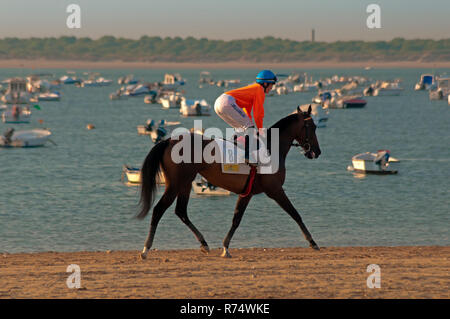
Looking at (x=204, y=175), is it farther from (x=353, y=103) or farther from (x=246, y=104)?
(x=353, y=103)

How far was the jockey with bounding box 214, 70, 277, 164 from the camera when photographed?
46.0ft

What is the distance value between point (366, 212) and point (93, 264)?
18739 mm

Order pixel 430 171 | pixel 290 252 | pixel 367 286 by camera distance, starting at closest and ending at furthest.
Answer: pixel 367 286 < pixel 290 252 < pixel 430 171

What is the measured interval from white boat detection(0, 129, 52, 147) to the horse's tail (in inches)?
1869

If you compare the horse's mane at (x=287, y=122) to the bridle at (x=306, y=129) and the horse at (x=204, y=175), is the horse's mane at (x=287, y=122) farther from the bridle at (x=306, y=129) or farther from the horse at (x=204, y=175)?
the bridle at (x=306, y=129)

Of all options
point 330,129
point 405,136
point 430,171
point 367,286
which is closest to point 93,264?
point 367,286

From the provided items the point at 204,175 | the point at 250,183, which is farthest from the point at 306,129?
the point at 204,175

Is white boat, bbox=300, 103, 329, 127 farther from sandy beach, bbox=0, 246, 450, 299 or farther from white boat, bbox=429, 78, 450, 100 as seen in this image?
white boat, bbox=429, 78, 450, 100

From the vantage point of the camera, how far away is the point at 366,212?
30703 mm

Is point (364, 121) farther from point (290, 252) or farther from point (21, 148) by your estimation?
point (290, 252)

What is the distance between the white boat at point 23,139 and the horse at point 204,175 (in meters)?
47.4

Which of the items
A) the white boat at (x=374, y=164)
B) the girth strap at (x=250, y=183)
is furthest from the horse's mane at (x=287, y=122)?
the white boat at (x=374, y=164)

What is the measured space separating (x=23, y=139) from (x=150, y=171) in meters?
47.9

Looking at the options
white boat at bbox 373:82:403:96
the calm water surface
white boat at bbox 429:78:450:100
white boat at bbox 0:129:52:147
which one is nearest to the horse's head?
Answer: the calm water surface
